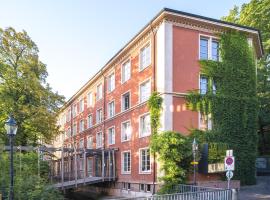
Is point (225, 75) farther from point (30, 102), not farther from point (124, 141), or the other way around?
point (30, 102)

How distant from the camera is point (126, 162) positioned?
99.0ft

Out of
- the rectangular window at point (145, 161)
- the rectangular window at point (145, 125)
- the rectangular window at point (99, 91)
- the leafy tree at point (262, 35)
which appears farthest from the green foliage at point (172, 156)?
the rectangular window at point (99, 91)

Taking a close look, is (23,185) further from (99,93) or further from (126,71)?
(99,93)

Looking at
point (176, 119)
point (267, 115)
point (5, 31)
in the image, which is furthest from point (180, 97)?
point (5, 31)

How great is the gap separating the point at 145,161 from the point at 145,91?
17.3ft

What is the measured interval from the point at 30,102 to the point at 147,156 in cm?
1378

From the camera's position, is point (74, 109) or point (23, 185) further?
point (74, 109)

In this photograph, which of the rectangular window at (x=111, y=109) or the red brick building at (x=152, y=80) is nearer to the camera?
the red brick building at (x=152, y=80)

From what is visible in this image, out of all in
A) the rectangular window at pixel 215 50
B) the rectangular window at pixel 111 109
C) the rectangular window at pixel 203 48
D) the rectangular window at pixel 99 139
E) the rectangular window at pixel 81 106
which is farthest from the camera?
the rectangular window at pixel 81 106

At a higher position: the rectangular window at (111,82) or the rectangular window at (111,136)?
the rectangular window at (111,82)

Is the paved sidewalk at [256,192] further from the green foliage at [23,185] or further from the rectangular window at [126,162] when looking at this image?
the green foliage at [23,185]

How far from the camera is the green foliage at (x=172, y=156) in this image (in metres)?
21.6

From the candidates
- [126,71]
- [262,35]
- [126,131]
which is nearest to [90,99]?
[126,71]

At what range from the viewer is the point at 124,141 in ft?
99.2
